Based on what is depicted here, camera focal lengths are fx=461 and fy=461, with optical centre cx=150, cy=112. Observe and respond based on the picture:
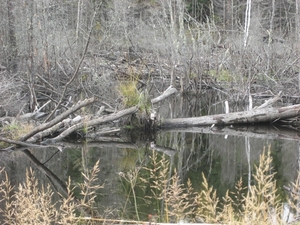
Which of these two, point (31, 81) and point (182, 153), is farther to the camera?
point (31, 81)

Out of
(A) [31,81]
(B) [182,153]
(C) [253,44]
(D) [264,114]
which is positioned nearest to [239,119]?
(D) [264,114]

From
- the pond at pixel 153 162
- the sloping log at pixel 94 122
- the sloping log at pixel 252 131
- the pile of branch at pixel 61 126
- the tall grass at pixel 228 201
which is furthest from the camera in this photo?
the sloping log at pixel 252 131

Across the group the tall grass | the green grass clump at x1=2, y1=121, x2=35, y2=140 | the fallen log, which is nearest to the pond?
the tall grass

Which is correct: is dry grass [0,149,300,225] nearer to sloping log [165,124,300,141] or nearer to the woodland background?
sloping log [165,124,300,141]

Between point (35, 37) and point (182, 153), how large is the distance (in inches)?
398

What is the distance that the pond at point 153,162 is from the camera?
302 inches

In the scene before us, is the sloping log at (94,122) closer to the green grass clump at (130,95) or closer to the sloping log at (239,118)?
the green grass clump at (130,95)

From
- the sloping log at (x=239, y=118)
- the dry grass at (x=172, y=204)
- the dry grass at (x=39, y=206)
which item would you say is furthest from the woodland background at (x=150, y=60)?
the dry grass at (x=39, y=206)

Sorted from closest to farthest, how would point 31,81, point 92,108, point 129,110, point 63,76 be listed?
point 129,110 < point 31,81 < point 92,108 < point 63,76

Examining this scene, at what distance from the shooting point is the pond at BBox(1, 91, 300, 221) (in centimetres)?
766

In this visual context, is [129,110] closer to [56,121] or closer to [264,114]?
[56,121]

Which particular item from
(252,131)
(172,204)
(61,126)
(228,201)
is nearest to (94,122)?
(61,126)

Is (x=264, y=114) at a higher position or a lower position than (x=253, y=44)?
lower

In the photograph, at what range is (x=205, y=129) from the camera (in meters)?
13.4
